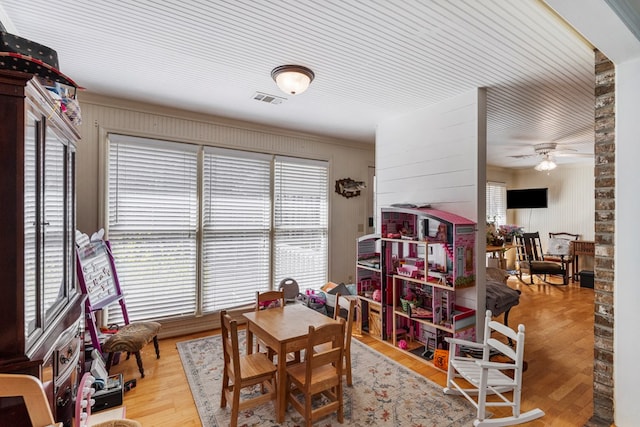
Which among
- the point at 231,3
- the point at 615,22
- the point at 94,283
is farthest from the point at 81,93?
the point at 615,22

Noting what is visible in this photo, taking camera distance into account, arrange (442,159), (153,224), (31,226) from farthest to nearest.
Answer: (153,224) < (442,159) < (31,226)

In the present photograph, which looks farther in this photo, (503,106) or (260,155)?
(260,155)

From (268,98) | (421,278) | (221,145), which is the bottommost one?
(421,278)

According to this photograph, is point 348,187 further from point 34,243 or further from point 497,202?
point 497,202

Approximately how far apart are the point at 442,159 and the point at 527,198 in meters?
5.62

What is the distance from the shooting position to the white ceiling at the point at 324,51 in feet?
6.15

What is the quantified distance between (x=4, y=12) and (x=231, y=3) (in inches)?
52.6

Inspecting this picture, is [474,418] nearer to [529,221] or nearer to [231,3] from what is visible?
[231,3]

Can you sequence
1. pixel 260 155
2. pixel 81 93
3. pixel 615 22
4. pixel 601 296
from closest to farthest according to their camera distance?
1. pixel 615 22
2. pixel 601 296
3. pixel 81 93
4. pixel 260 155

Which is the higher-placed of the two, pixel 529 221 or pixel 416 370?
pixel 529 221

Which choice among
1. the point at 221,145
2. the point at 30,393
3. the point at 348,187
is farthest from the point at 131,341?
the point at 348,187

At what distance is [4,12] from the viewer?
6.06 feet

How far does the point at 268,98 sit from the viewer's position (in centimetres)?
331

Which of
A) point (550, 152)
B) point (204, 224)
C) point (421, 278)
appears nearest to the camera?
point (421, 278)
